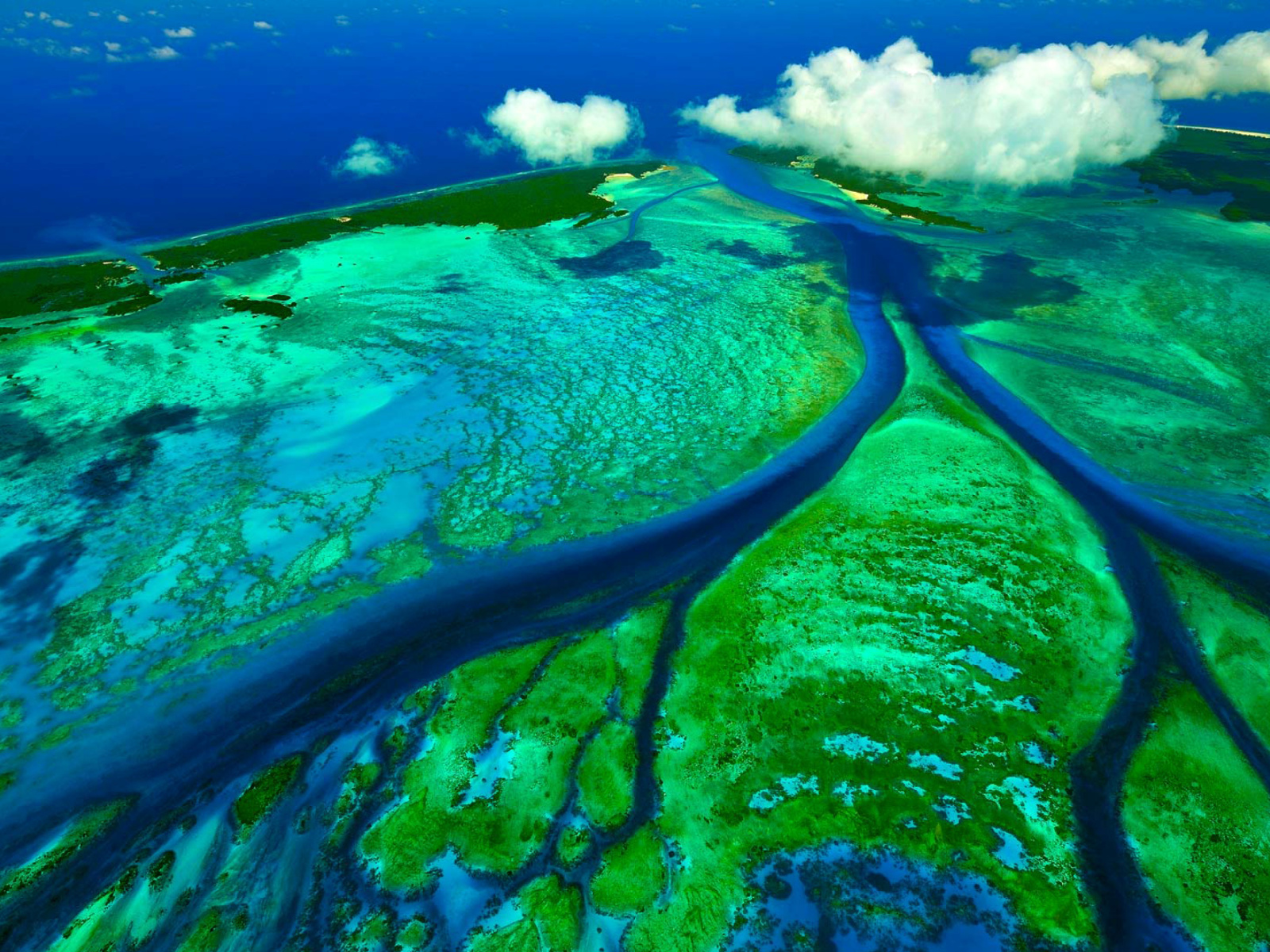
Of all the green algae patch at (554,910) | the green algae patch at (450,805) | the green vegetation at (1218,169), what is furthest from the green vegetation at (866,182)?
the green algae patch at (554,910)

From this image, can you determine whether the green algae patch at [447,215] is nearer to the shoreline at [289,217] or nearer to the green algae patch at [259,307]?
the shoreline at [289,217]

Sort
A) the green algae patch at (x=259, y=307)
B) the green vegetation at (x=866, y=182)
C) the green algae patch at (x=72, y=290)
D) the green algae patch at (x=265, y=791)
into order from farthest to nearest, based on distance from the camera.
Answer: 1. the green vegetation at (x=866, y=182)
2. the green algae patch at (x=72, y=290)
3. the green algae patch at (x=259, y=307)
4. the green algae patch at (x=265, y=791)

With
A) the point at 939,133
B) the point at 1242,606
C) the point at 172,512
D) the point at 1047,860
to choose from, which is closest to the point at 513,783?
the point at 1047,860

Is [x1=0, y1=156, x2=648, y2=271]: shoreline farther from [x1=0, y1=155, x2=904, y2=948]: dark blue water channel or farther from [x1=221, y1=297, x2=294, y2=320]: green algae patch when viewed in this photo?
[x1=0, y1=155, x2=904, y2=948]: dark blue water channel

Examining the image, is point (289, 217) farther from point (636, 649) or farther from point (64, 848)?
point (636, 649)

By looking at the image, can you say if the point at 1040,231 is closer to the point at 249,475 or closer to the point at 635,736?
the point at 635,736

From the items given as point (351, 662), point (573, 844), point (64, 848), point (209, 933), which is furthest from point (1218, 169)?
point (64, 848)

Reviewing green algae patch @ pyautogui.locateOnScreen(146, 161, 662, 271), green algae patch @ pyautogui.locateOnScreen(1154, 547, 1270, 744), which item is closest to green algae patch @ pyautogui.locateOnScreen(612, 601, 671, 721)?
green algae patch @ pyautogui.locateOnScreen(1154, 547, 1270, 744)
